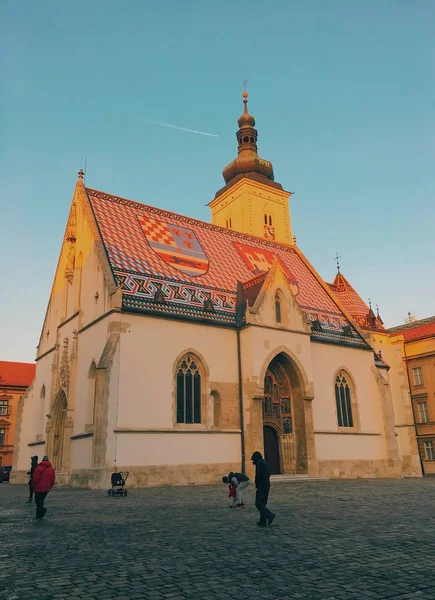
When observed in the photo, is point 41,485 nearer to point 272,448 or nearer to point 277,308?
point 272,448

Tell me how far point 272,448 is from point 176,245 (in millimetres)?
12738

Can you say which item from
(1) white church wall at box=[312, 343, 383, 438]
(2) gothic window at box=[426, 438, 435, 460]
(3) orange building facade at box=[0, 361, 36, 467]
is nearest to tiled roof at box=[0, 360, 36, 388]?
(3) orange building facade at box=[0, 361, 36, 467]

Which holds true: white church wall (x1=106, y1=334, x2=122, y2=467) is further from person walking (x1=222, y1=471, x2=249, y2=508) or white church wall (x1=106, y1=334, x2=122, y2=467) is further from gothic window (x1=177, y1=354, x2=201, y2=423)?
person walking (x1=222, y1=471, x2=249, y2=508)

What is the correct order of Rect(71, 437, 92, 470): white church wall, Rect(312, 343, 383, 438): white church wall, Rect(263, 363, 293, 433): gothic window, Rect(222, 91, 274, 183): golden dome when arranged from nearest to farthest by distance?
Rect(71, 437, 92, 470): white church wall
Rect(263, 363, 293, 433): gothic window
Rect(312, 343, 383, 438): white church wall
Rect(222, 91, 274, 183): golden dome

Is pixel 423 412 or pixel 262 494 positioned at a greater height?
pixel 423 412

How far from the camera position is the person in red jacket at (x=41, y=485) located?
11344 mm

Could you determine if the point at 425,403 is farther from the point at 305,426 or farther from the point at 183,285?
the point at 183,285

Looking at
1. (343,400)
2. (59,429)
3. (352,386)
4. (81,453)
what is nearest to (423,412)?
(352,386)

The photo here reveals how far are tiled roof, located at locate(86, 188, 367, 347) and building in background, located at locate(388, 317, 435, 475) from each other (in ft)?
38.9

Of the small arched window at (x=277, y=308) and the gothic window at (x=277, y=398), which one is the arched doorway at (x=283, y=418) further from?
the small arched window at (x=277, y=308)

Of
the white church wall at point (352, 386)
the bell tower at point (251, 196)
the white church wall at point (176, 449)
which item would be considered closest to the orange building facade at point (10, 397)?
the bell tower at point (251, 196)

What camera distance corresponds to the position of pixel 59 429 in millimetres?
27500

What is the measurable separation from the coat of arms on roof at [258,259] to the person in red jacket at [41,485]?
22.0 m

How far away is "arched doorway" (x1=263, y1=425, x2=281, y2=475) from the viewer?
88.6 ft
